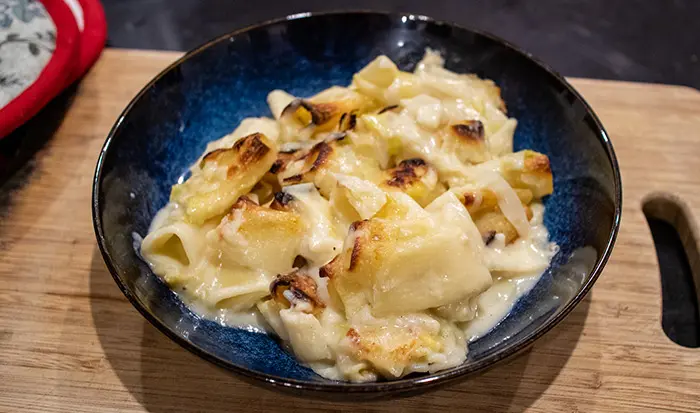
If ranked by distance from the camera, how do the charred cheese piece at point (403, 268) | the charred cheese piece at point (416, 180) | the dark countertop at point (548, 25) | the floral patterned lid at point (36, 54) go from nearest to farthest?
1. the charred cheese piece at point (403, 268)
2. the charred cheese piece at point (416, 180)
3. the floral patterned lid at point (36, 54)
4. the dark countertop at point (548, 25)

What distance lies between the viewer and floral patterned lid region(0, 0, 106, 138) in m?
1.81

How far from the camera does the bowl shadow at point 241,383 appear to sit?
1.32 metres

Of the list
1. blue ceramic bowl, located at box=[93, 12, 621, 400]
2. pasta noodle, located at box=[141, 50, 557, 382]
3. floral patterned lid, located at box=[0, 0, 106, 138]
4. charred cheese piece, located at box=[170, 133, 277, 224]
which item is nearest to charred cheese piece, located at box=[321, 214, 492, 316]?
pasta noodle, located at box=[141, 50, 557, 382]

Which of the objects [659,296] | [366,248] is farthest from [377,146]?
[659,296]

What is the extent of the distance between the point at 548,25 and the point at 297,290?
209 centimetres

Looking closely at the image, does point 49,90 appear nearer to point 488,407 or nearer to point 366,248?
point 366,248

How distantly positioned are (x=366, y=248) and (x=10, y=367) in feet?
2.83

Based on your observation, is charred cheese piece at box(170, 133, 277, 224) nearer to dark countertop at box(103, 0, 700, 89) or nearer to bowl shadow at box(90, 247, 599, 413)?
bowl shadow at box(90, 247, 599, 413)

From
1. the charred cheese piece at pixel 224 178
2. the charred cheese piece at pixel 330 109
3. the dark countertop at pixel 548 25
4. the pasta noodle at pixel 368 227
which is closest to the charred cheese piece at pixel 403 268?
the pasta noodle at pixel 368 227

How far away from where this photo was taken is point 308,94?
2.02m

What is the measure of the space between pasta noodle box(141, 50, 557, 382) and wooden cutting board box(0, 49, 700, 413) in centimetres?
14

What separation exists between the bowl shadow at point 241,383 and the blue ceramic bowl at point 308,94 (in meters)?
0.10

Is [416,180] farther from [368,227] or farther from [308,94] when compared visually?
[308,94]

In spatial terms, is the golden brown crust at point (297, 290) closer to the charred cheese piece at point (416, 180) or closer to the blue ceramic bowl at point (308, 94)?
the blue ceramic bowl at point (308, 94)
